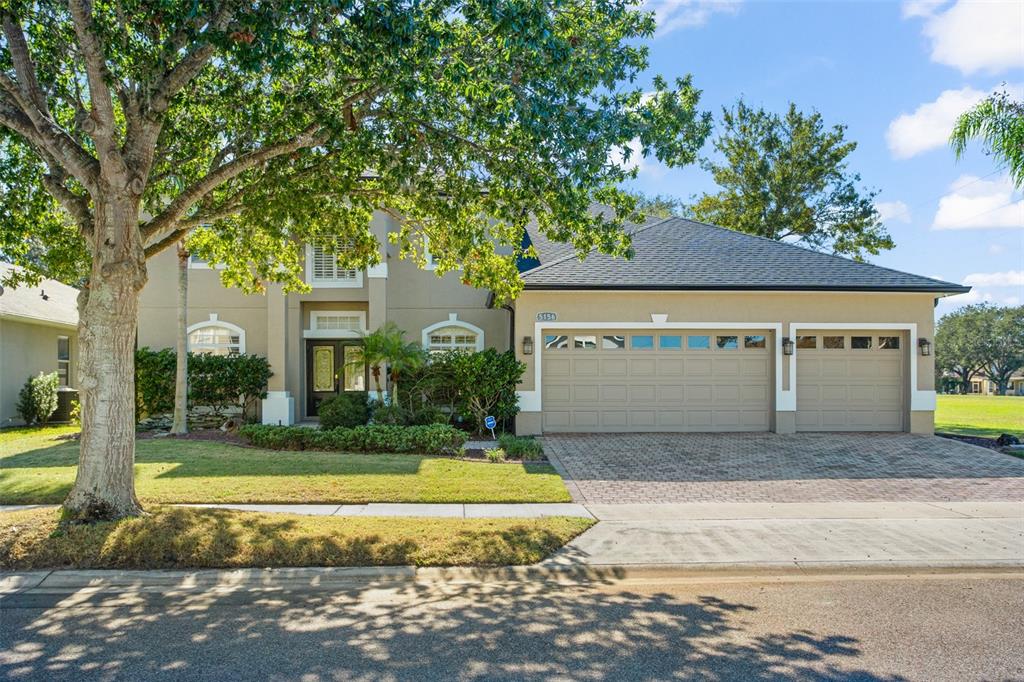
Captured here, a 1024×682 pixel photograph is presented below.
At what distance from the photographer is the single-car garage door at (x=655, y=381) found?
15.5 metres

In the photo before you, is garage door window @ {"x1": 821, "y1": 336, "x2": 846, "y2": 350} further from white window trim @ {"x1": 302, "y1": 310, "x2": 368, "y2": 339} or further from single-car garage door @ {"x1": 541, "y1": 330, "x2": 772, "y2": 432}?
white window trim @ {"x1": 302, "y1": 310, "x2": 368, "y2": 339}

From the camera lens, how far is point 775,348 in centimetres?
1576

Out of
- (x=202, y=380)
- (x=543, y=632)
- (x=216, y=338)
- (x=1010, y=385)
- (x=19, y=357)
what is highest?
(x=216, y=338)

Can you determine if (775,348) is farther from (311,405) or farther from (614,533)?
(311,405)

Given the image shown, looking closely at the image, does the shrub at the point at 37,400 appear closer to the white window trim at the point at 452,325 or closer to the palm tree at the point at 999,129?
the white window trim at the point at 452,325

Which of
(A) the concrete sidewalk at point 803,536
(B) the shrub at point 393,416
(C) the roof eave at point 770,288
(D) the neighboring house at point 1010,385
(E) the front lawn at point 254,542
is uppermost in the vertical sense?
(C) the roof eave at point 770,288

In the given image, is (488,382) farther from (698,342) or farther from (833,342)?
(833,342)

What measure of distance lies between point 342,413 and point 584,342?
5.57m

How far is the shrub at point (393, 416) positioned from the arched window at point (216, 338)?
216 inches

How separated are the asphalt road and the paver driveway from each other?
3.47m

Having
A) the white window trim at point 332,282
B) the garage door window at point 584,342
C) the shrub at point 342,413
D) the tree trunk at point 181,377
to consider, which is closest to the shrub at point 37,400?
the tree trunk at point 181,377

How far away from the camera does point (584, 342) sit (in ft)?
51.1

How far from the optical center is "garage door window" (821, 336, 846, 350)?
16.0m

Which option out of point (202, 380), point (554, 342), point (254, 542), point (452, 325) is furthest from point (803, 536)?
point (202, 380)
